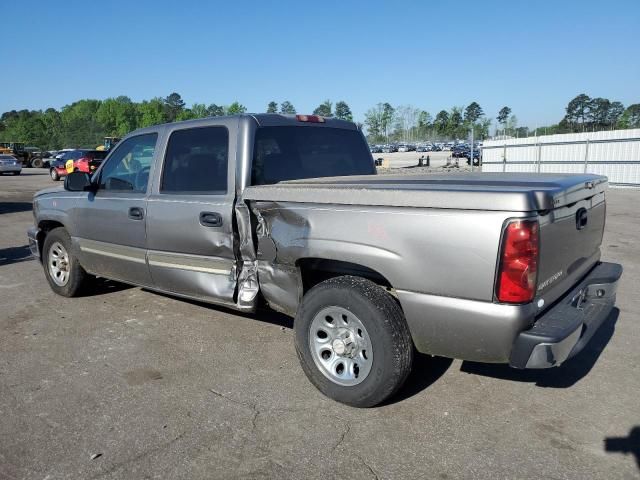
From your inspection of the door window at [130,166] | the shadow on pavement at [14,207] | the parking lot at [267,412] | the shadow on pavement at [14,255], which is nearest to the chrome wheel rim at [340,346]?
the parking lot at [267,412]

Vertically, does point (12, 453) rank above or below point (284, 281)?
below

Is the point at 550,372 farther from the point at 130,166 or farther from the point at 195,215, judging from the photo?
the point at 130,166

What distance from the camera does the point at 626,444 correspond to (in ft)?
9.73

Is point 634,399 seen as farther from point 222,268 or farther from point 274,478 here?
point 222,268

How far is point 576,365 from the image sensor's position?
405cm

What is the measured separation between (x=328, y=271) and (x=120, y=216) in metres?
2.36

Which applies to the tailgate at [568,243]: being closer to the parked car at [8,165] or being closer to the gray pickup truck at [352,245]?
the gray pickup truck at [352,245]

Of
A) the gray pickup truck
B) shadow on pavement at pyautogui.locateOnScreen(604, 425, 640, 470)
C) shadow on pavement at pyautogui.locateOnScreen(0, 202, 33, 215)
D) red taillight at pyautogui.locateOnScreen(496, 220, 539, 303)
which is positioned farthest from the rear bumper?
shadow on pavement at pyautogui.locateOnScreen(0, 202, 33, 215)

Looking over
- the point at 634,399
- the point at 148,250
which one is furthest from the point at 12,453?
the point at 634,399

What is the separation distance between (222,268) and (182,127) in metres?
1.37

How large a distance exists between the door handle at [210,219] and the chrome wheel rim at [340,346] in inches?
44.8

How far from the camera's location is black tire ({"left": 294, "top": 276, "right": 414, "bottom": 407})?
3.16m

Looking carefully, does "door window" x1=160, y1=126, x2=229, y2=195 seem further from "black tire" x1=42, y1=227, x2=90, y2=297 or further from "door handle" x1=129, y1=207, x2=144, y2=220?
"black tire" x1=42, y1=227, x2=90, y2=297

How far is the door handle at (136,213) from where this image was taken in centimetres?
476
